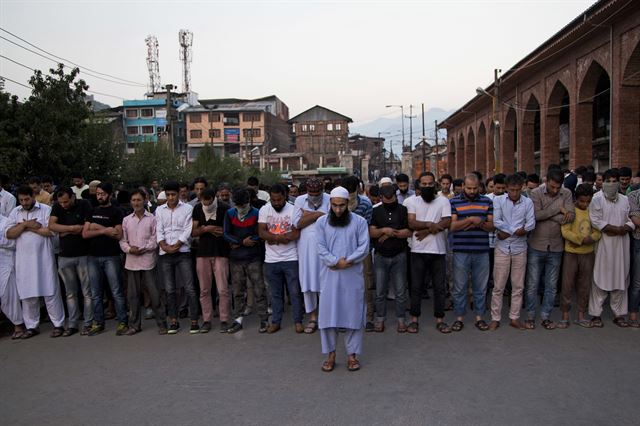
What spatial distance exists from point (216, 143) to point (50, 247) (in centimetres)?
6928

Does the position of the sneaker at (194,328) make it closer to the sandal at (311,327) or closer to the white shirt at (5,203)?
the sandal at (311,327)

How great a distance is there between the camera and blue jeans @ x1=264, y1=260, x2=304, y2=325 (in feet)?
25.0

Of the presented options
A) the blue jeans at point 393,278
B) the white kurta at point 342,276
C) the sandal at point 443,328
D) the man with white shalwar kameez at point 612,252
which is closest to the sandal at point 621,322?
the man with white shalwar kameez at point 612,252

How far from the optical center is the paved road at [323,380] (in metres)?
4.71

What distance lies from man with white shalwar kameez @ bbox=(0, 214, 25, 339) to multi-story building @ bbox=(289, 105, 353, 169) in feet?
249

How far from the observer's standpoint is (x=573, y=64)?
72.9 feet

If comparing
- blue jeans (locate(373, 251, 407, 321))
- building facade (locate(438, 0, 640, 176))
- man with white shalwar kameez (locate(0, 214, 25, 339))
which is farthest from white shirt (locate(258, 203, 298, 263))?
building facade (locate(438, 0, 640, 176))

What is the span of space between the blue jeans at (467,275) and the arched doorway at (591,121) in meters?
16.3

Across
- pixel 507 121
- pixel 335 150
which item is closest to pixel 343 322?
pixel 507 121

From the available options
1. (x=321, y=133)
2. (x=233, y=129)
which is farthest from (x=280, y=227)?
(x=321, y=133)

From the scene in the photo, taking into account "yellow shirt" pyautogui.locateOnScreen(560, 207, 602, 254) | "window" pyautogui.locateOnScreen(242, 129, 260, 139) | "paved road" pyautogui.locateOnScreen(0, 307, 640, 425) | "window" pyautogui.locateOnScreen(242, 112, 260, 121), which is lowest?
"paved road" pyautogui.locateOnScreen(0, 307, 640, 425)

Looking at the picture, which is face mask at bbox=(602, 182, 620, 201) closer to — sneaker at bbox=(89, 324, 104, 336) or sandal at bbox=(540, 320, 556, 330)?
sandal at bbox=(540, 320, 556, 330)

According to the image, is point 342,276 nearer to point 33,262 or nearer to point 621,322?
point 621,322

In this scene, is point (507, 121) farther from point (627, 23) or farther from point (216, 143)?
point (216, 143)
